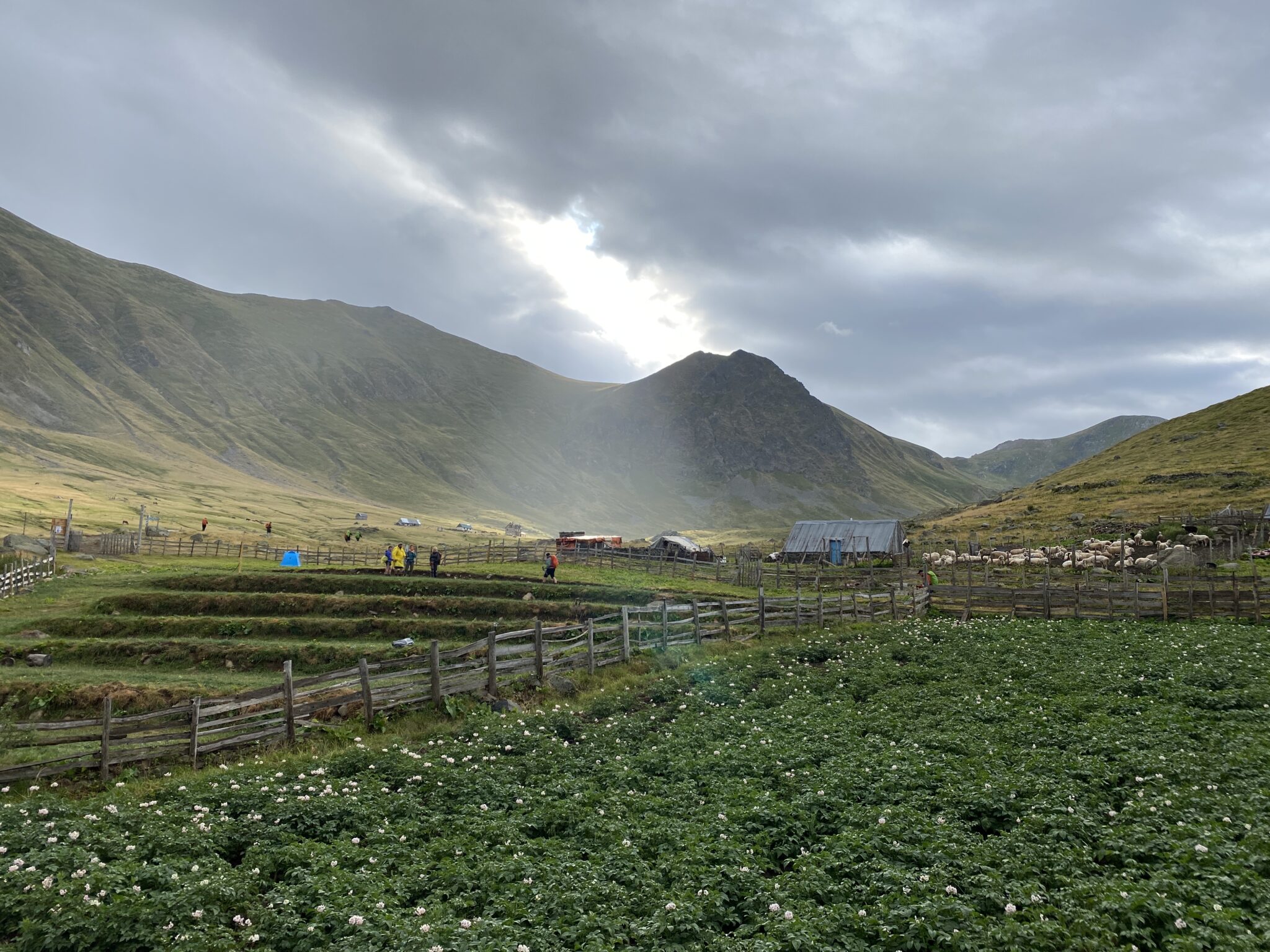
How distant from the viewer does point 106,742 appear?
14.8 m

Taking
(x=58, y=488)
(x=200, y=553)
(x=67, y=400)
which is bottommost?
(x=200, y=553)

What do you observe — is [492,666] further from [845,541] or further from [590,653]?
[845,541]

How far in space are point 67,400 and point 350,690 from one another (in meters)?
226

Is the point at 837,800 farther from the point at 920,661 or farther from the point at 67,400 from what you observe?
the point at 67,400

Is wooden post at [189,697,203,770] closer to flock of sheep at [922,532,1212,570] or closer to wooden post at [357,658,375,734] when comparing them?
wooden post at [357,658,375,734]

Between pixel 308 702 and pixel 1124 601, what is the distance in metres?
33.8

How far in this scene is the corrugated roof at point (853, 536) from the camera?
216 feet

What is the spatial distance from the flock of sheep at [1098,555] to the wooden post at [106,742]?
4328cm

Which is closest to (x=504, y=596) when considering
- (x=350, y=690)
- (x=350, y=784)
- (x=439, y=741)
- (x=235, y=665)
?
(x=235, y=665)

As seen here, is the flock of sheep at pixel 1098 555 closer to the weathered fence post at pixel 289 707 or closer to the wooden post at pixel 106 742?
the weathered fence post at pixel 289 707

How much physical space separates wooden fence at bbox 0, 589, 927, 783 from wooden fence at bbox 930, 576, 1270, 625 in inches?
649

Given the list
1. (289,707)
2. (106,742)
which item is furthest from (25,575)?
(289,707)

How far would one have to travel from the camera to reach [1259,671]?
57.5 ft

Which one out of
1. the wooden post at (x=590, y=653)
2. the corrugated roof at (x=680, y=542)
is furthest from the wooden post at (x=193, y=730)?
the corrugated roof at (x=680, y=542)
